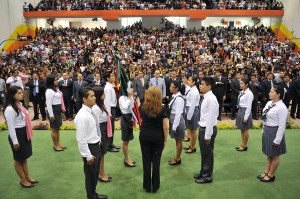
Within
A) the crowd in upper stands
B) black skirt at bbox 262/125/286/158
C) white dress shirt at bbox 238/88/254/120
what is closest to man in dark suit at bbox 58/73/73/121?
white dress shirt at bbox 238/88/254/120

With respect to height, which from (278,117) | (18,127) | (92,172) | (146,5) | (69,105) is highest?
(146,5)

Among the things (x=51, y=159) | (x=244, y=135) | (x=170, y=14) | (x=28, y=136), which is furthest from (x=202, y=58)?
(x=28, y=136)

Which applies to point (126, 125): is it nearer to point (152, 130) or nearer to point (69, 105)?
point (152, 130)

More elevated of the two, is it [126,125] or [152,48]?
[152,48]

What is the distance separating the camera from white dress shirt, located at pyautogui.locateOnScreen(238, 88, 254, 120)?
5.98m

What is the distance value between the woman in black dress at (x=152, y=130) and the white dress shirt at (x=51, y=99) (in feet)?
8.42

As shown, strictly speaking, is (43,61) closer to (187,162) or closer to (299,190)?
(187,162)

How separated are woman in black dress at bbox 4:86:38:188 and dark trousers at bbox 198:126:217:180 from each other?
109 inches

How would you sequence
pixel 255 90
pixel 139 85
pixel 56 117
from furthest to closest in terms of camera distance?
pixel 139 85, pixel 255 90, pixel 56 117

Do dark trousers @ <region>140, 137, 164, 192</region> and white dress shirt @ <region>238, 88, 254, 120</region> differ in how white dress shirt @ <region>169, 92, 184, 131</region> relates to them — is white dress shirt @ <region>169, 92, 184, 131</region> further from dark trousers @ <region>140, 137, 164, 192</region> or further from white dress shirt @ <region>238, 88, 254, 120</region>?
white dress shirt @ <region>238, 88, 254, 120</region>

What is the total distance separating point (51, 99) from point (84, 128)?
2627mm

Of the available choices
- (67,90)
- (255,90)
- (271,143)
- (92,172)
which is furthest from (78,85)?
(271,143)

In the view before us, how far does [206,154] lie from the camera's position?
4.76m

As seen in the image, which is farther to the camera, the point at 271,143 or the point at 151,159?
the point at 271,143
